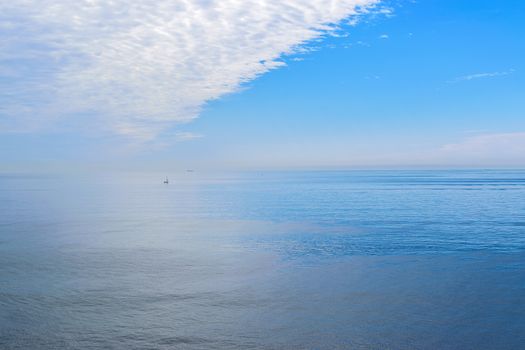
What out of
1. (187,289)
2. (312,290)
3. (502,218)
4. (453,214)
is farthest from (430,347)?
(453,214)

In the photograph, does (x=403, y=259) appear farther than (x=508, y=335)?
Yes

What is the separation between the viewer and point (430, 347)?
1684 centimetres

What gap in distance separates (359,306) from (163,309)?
Answer: 878 cm

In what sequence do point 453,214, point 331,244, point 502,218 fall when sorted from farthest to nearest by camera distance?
point 453,214 → point 502,218 → point 331,244

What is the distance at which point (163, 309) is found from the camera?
20.9 meters

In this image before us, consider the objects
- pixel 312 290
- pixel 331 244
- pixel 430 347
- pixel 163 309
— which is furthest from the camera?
pixel 331 244

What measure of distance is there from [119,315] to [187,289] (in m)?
4.68

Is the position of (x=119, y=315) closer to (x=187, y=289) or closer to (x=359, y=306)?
(x=187, y=289)

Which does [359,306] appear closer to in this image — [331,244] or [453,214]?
[331,244]

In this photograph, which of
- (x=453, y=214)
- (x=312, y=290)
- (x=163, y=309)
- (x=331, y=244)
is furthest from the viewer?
(x=453, y=214)

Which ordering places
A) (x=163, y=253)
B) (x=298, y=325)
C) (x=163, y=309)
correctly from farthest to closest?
(x=163, y=253) < (x=163, y=309) < (x=298, y=325)

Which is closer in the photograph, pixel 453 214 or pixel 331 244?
pixel 331 244

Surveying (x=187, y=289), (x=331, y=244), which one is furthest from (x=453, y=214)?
(x=187, y=289)

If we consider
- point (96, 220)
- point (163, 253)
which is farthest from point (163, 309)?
point (96, 220)
